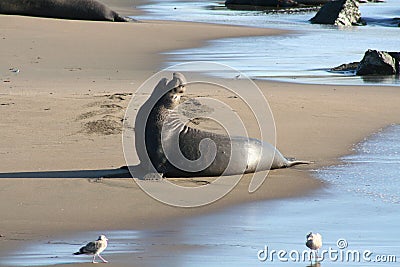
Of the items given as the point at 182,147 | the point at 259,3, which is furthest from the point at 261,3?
the point at 182,147

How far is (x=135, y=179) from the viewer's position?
745 cm

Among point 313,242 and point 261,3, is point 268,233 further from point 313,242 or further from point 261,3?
point 261,3

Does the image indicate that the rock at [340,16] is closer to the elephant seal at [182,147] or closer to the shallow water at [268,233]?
the elephant seal at [182,147]

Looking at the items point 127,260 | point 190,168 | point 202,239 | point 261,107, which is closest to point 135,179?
point 190,168

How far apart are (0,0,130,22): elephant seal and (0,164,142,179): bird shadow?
13527mm

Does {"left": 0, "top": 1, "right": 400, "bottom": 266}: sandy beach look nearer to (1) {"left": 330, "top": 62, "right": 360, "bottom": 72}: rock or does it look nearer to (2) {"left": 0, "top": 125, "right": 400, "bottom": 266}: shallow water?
(2) {"left": 0, "top": 125, "right": 400, "bottom": 266}: shallow water

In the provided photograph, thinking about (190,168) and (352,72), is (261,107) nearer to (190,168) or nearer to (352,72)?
(190,168)

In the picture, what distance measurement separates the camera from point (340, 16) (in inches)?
1021

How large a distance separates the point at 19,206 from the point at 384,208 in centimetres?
252

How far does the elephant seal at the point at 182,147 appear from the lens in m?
7.71

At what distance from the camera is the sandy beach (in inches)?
256

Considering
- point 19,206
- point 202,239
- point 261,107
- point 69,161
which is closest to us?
point 202,239

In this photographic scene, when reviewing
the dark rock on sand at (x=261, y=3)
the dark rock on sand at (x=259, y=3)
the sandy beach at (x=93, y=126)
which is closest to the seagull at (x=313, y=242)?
the sandy beach at (x=93, y=126)

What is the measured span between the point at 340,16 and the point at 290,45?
25.2 feet
